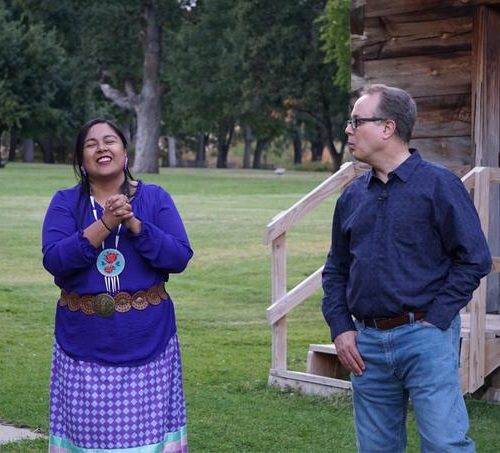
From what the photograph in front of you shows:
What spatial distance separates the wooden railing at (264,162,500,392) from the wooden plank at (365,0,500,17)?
1361 mm

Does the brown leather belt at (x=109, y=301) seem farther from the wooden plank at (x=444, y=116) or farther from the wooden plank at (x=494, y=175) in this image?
the wooden plank at (x=444, y=116)

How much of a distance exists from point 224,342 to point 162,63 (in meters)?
52.3

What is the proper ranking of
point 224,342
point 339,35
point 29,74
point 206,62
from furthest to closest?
point 29,74
point 206,62
point 339,35
point 224,342

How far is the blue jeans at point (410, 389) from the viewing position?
169 inches

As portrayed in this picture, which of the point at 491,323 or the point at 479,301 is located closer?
the point at 479,301

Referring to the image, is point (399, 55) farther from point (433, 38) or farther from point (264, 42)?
point (264, 42)

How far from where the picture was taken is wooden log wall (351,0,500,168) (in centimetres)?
893

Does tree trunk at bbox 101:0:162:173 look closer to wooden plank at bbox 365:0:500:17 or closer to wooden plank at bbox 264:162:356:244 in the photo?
wooden plank at bbox 365:0:500:17

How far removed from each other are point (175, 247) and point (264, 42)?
47782 millimetres

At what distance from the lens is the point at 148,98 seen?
56.5 m

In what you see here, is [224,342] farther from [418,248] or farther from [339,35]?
[339,35]

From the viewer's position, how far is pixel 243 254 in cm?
1836

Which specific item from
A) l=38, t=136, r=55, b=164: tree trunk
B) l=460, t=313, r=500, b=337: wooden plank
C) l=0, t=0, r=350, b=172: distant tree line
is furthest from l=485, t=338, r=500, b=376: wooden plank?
l=38, t=136, r=55, b=164: tree trunk

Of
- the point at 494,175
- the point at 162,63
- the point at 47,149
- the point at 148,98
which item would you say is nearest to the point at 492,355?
the point at 494,175
